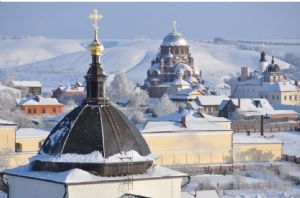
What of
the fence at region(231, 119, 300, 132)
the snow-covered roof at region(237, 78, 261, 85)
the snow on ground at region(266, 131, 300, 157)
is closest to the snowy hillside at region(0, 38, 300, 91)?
the snow-covered roof at region(237, 78, 261, 85)

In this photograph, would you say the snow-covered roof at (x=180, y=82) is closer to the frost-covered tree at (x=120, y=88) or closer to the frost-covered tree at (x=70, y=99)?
the frost-covered tree at (x=120, y=88)

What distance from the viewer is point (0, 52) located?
188 m

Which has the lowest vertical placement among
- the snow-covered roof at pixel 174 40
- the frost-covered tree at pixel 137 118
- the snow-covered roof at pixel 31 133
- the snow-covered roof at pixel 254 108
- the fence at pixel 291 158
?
the fence at pixel 291 158

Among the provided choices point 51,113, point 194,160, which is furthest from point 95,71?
point 51,113

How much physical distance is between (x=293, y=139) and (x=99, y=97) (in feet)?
97.5

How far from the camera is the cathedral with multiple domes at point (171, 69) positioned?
61406 millimetres

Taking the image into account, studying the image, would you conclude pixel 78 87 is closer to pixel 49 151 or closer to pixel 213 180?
pixel 213 180

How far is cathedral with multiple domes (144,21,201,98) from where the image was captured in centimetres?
6141

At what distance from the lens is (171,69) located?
6281 cm

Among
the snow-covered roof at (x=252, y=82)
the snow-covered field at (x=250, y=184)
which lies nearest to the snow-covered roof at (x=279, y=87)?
the snow-covered roof at (x=252, y=82)

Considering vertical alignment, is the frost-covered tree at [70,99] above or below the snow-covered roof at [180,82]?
below

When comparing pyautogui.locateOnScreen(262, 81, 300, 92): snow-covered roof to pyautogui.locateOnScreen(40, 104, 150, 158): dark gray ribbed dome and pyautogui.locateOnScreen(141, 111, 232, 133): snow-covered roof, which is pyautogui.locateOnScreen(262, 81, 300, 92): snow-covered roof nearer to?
pyautogui.locateOnScreen(141, 111, 232, 133): snow-covered roof

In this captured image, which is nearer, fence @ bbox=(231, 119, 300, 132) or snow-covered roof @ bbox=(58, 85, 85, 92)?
fence @ bbox=(231, 119, 300, 132)

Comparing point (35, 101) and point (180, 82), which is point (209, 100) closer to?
point (180, 82)
